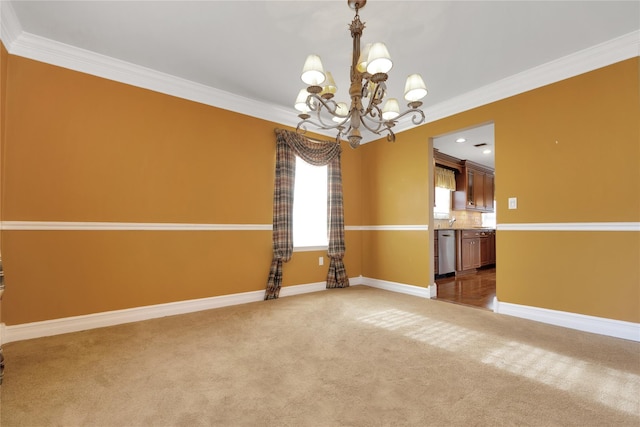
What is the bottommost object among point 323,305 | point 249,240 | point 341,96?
point 323,305

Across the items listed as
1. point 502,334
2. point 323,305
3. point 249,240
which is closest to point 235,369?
point 323,305

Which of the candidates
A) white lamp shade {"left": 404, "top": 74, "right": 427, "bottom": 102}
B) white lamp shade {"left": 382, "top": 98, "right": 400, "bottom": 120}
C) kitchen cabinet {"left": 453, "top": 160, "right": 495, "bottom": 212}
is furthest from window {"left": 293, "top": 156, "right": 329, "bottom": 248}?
kitchen cabinet {"left": 453, "top": 160, "right": 495, "bottom": 212}

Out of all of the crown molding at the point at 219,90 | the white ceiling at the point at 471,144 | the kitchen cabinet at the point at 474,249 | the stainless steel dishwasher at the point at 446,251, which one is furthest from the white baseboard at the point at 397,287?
the crown molding at the point at 219,90

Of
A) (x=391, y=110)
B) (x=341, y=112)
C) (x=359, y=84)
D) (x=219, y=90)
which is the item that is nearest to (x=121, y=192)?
(x=219, y=90)

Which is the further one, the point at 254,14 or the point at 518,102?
the point at 518,102

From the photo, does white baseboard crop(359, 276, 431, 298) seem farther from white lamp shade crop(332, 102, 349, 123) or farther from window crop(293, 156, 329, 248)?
white lamp shade crop(332, 102, 349, 123)

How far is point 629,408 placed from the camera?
4.97 ft

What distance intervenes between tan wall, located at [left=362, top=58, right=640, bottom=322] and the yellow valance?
8.27 ft

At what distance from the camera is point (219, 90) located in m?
3.47

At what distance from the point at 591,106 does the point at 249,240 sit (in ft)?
12.4

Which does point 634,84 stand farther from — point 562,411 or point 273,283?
point 273,283

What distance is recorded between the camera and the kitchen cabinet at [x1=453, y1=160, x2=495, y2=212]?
6.52 m

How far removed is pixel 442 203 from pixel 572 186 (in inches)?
146

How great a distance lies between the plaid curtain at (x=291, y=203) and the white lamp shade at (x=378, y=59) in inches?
90.6
